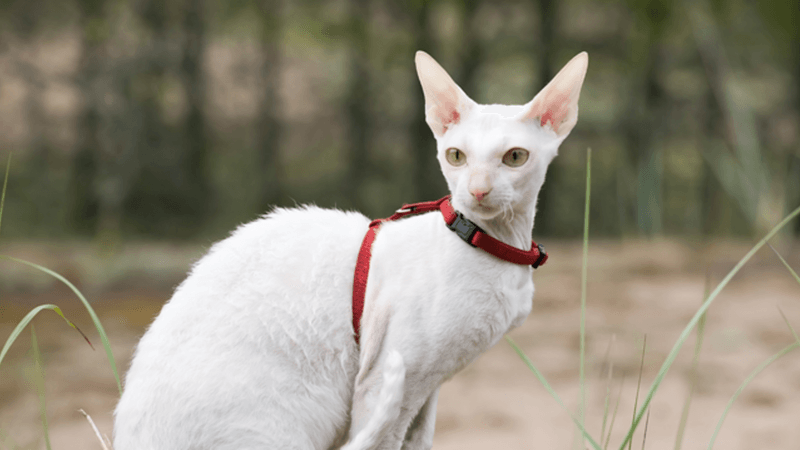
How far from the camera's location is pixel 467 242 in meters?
1.17

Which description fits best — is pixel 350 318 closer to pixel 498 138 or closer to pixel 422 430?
pixel 422 430

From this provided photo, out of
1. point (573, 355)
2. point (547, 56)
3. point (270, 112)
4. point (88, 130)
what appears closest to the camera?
point (573, 355)

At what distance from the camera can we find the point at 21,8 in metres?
6.00

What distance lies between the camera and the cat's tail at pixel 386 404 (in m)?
1.03

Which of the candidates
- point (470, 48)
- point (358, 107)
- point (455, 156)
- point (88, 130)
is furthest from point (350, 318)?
point (88, 130)

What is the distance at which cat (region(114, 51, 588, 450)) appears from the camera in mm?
1083

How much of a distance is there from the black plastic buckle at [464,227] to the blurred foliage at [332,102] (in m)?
5.02

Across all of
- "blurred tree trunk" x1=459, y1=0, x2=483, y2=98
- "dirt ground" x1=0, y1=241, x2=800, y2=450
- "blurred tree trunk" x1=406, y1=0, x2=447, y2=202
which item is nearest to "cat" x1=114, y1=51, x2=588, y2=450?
"dirt ground" x1=0, y1=241, x2=800, y2=450

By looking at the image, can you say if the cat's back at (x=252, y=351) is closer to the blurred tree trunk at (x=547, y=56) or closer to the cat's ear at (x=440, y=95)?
the cat's ear at (x=440, y=95)

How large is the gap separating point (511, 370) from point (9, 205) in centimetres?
639

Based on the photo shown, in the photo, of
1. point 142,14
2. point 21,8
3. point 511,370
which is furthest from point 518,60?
point 21,8

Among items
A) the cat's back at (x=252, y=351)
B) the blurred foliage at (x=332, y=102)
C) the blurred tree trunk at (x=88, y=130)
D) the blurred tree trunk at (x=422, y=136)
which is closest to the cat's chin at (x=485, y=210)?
the cat's back at (x=252, y=351)

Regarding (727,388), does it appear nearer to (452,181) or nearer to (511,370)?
(511,370)

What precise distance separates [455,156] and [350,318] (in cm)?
42
